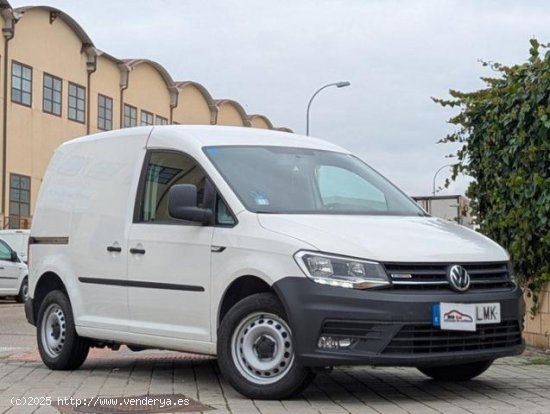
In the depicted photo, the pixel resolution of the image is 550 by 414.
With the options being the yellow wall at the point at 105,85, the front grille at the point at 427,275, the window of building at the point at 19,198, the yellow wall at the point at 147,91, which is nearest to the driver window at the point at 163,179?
the front grille at the point at 427,275

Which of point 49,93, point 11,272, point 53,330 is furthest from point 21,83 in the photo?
point 53,330

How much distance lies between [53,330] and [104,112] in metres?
37.4

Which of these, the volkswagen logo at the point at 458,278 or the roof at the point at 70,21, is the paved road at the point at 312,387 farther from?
the roof at the point at 70,21

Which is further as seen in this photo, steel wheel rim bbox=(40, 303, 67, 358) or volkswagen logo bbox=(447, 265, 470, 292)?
steel wheel rim bbox=(40, 303, 67, 358)

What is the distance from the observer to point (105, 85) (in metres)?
45.8

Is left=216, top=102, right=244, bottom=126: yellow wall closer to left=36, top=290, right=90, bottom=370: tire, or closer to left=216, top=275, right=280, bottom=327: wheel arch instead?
left=36, top=290, right=90, bottom=370: tire

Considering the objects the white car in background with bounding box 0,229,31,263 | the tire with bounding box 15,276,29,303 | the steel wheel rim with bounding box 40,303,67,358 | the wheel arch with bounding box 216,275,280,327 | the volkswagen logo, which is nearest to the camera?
the volkswagen logo

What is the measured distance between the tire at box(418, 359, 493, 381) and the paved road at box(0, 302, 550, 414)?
0.29 ft

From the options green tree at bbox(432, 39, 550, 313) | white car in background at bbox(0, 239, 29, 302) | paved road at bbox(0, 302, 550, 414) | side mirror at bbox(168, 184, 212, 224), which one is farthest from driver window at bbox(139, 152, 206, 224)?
white car in background at bbox(0, 239, 29, 302)

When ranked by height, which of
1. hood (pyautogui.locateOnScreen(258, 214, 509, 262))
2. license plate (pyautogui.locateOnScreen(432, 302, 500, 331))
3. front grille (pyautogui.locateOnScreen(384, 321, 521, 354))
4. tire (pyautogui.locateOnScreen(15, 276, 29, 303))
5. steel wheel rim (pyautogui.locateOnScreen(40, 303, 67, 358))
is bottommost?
tire (pyautogui.locateOnScreen(15, 276, 29, 303))

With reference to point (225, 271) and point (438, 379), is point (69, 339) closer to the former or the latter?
point (225, 271)

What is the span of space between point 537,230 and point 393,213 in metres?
3.07

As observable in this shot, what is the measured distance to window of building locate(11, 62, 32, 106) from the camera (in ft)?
125

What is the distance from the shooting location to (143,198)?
8203mm
